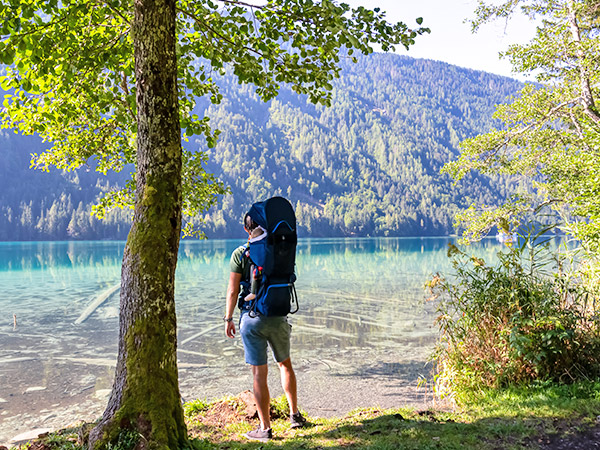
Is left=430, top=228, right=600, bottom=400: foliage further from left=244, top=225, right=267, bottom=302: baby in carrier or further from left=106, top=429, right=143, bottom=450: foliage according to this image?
left=106, top=429, right=143, bottom=450: foliage

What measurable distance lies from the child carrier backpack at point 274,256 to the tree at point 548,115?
7651 millimetres

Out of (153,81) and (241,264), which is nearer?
(153,81)

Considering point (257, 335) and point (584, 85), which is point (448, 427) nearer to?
point (257, 335)

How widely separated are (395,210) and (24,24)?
188 metres

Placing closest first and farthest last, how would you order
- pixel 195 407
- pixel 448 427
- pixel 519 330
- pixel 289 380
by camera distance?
pixel 448 427 → pixel 289 380 → pixel 519 330 → pixel 195 407

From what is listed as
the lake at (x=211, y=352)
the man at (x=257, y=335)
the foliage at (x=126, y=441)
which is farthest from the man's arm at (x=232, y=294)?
the lake at (x=211, y=352)

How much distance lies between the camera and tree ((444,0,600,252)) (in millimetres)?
10758

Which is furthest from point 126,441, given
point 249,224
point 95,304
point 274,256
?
point 95,304

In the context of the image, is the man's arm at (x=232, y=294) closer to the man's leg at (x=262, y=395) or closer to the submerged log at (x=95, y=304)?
the man's leg at (x=262, y=395)

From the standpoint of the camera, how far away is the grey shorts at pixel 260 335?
4379 millimetres

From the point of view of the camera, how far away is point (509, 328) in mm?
5398

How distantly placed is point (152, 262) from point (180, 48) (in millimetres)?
2492

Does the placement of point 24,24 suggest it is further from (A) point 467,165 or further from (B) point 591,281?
(A) point 467,165

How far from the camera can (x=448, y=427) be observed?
4.17 m
